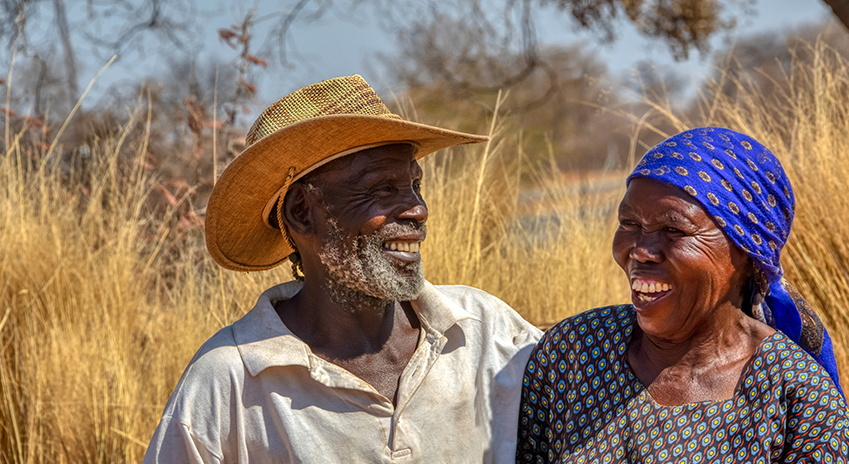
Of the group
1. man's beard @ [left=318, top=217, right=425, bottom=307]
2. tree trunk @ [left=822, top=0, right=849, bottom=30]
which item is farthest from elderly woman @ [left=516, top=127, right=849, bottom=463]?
tree trunk @ [left=822, top=0, right=849, bottom=30]

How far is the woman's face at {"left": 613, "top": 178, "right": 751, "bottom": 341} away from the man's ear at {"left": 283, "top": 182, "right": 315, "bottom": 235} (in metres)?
0.95

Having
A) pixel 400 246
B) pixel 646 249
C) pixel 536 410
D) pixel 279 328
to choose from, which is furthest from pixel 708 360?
pixel 279 328

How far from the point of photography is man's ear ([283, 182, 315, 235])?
2395mm

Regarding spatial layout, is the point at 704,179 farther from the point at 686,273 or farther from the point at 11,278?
the point at 11,278

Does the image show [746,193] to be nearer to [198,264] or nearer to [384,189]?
[384,189]

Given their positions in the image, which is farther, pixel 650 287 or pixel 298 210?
pixel 298 210

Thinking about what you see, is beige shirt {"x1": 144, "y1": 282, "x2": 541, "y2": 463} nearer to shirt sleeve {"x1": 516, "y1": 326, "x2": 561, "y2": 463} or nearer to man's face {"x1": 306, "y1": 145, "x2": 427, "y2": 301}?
shirt sleeve {"x1": 516, "y1": 326, "x2": 561, "y2": 463}

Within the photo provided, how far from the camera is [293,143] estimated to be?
2.24 meters

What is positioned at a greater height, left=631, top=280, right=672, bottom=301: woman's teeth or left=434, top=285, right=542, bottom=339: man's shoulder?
left=631, top=280, right=672, bottom=301: woman's teeth

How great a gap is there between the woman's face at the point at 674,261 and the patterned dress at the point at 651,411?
170 millimetres

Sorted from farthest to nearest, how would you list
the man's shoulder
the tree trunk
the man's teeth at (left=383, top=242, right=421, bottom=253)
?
the tree trunk, the man's shoulder, the man's teeth at (left=383, top=242, right=421, bottom=253)

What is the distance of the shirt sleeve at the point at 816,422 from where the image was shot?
1701 mm

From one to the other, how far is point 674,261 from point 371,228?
0.88 meters

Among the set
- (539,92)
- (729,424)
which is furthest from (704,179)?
(539,92)
